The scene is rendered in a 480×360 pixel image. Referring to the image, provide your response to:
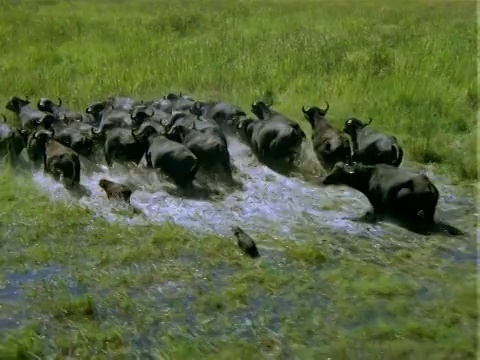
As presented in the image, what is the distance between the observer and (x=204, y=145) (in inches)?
356

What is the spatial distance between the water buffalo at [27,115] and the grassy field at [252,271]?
1.30 metres

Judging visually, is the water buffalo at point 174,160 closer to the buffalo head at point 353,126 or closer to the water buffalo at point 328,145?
the water buffalo at point 328,145

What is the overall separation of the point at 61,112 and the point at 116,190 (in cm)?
373

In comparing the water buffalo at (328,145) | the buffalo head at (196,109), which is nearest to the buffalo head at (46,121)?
the buffalo head at (196,109)

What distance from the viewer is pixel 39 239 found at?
7312 millimetres

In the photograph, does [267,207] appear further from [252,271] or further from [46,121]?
[46,121]

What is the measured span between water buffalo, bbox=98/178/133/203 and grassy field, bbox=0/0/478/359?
0.48 m

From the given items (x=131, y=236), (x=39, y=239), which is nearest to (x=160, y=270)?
(x=131, y=236)

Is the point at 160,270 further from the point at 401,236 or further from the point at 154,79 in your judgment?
the point at 154,79

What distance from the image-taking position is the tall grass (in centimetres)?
1170

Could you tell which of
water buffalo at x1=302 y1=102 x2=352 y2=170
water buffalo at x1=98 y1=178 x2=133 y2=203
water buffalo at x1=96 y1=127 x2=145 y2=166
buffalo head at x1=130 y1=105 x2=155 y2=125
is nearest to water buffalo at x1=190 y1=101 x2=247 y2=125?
buffalo head at x1=130 y1=105 x2=155 y2=125

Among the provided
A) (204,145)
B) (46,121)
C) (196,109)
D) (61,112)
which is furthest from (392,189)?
(61,112)

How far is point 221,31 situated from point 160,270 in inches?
501

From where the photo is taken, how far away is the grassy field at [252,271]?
5352mm
